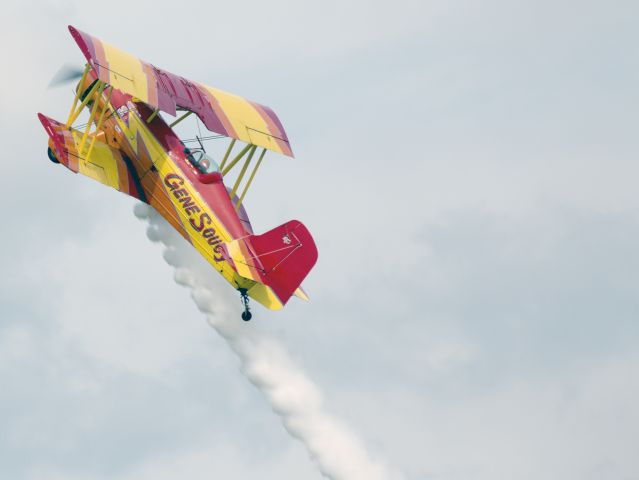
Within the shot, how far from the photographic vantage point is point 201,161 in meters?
32.0

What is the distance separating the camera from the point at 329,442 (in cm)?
3241

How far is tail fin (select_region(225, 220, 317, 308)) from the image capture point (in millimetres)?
30109

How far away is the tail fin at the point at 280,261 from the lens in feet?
98.8

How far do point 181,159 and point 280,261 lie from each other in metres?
3.14

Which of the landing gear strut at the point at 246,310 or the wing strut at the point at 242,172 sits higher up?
the wing strut at the point at 242,172

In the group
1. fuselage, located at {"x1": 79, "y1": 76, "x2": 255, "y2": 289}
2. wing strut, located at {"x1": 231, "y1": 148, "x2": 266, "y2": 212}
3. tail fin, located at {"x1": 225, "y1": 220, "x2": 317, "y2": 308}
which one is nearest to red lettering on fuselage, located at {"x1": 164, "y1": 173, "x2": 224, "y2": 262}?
fuselage, located at {"x1": 79, "y1": 76, "x2": 255, "y2": 289}

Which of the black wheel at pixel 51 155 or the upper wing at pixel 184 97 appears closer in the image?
the upper wing at pixel 184 97

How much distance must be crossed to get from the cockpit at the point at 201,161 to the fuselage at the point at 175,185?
3.1 inches

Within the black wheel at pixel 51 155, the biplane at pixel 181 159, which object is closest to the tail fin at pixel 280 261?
the biplane at pixel 181 159

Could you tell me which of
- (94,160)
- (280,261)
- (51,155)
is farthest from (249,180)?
(51,155)

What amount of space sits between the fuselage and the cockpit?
8 centimetres

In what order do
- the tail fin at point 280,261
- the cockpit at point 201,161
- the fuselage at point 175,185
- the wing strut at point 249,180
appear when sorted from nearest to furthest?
the tail fin at point 280,261, the fuselage at point 175,185, the cockpit at point 201,161, the wing strut at point 249,180

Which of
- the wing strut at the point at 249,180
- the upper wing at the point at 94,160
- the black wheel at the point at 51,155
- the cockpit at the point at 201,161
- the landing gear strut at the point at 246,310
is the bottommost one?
the landing gear strut at the point at 246,310

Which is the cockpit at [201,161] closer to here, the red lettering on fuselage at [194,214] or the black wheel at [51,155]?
the red lettering on fuselage at [194,214]
